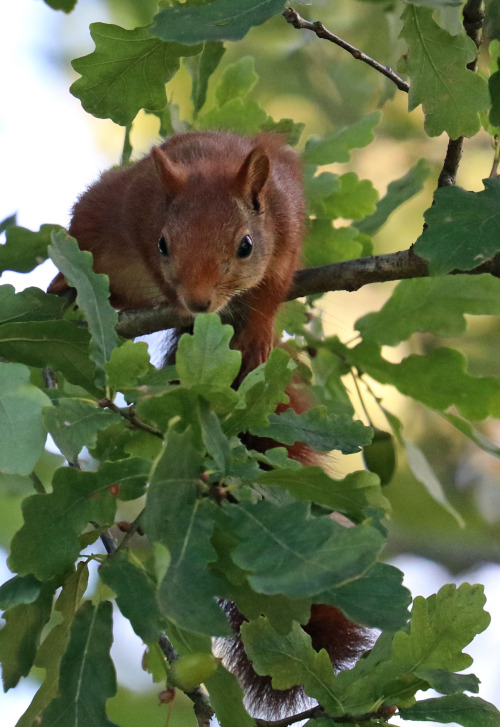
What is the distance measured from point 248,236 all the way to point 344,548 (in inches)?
48.6

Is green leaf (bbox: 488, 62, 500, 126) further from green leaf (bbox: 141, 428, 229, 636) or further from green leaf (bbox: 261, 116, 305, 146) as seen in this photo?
green leaf (bbox: 261, 116, 305, 146)

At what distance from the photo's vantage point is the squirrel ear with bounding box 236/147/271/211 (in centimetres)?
220

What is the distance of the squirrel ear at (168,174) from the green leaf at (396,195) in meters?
0.50

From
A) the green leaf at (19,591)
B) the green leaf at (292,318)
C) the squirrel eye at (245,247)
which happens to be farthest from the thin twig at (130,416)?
the green leaf at (292,318)

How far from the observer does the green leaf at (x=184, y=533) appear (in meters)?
1.03

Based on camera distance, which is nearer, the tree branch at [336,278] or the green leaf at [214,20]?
the green leaf at [214,20]

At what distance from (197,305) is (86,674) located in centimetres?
84

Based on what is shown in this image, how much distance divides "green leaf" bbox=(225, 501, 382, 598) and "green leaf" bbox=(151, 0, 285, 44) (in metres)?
0.54

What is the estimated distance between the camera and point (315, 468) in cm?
121

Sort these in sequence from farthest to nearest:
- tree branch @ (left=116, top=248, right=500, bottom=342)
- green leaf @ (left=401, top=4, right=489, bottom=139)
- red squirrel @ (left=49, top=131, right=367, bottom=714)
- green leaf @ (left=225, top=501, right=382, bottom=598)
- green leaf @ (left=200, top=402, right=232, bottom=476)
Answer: red squirrel @ (left=49, top=131, right=367, bottom=714) < tree branch @ (left=116, top=248, right=500, bottom=342) < green leaf @ (left=401, top=4, right=489, bottom=139) < green leaf @ (left=200, top=402, right=232, bottom=476) < green leaf @ (left=225, top=501, right=382, bottom=598)

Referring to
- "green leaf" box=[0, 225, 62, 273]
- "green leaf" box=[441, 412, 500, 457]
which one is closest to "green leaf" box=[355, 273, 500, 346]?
"green leaf" box=[441, 412, 500, 457]

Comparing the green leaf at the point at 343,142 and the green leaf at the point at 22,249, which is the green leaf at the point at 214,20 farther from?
the green leaf at the point at 343,142

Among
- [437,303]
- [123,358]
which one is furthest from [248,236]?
[123,358]

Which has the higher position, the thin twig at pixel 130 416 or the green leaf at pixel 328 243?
the green leaf at pixel 328 243
